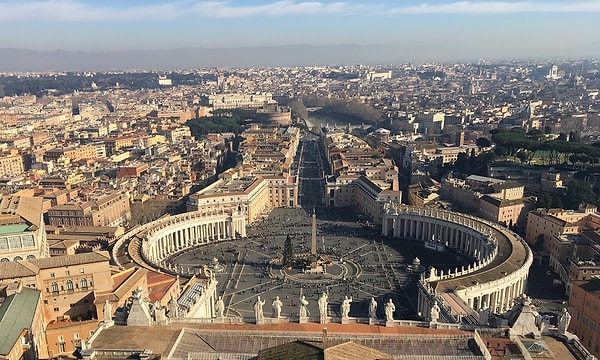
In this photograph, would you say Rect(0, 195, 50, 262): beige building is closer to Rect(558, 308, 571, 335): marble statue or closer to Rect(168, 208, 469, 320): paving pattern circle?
Rect(168, 208, 469, 320): paving pattern circle

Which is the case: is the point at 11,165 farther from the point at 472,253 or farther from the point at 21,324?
the point at 472,253

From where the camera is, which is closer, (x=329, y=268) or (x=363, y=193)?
(x=329, y=268)

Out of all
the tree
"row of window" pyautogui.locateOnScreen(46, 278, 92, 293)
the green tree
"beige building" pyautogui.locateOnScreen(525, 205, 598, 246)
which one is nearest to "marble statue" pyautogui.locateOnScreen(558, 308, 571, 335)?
"row of window" pyautogui.locateOnScreen(46, 278, 92, 293)

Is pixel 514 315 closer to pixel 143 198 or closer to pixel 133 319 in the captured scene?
pixel 133 319

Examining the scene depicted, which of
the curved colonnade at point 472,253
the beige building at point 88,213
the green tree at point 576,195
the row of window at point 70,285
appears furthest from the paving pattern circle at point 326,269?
the green tree at point 576,195

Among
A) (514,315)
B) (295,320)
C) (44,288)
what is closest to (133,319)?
(295,320)

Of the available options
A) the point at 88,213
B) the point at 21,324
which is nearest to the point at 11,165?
the point at 88,213

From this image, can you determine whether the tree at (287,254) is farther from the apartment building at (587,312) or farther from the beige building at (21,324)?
the apartment building at (587,312)

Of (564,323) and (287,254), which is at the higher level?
(564,323)

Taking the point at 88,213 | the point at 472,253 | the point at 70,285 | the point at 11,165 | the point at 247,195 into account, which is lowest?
the point at 472,253
